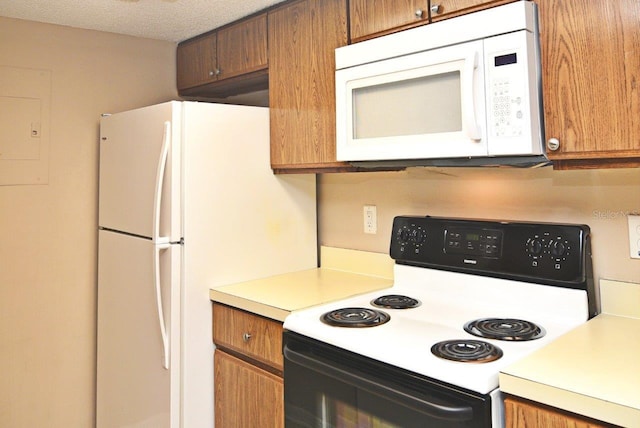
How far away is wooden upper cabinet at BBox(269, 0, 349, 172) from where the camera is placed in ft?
6.23

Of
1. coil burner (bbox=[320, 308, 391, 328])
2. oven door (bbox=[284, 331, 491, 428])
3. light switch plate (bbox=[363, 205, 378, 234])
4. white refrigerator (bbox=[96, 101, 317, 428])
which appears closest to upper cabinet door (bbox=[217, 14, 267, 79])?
white refrigerator (bbox=[96, 101, 317, 428])

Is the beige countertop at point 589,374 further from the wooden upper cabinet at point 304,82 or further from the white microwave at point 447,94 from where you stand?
the wooden upper cabinet at point 304,82

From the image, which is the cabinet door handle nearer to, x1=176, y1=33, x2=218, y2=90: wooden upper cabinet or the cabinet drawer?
the cabinet drawer

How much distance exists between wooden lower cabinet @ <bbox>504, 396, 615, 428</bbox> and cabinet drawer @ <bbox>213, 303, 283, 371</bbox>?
33.0 inches

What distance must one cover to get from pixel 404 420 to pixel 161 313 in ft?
3.56

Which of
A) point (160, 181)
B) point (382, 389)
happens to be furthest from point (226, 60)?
point (382, 389)

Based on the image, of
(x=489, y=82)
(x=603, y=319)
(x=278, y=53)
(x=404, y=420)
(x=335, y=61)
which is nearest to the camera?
(x=404, y=420)

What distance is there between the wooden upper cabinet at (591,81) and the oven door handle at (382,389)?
0.74 metres

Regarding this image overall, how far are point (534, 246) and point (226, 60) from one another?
5.56ft

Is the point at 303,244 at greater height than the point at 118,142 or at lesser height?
lesser

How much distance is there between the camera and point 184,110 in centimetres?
189

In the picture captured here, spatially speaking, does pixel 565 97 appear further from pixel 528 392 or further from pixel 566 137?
pixel 528 392

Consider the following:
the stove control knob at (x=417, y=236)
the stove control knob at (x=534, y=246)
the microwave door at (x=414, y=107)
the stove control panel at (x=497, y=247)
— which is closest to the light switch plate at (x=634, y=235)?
the stove control panel at (x=497, y=247)

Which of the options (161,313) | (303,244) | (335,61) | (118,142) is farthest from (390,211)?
(118,142)
